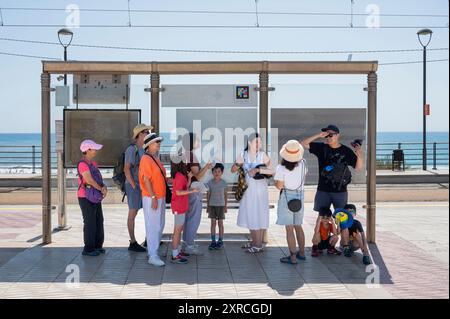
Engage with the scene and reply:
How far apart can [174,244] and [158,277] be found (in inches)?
29.4

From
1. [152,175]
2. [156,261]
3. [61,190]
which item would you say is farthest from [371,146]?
[61,190]

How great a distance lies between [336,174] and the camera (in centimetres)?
775

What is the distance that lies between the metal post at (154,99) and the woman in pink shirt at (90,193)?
1.09m

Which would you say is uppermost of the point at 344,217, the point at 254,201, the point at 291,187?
the point at 291,187

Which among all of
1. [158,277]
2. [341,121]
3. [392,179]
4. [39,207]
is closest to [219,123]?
[341,121]

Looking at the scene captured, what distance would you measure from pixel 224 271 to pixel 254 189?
129 centimetres

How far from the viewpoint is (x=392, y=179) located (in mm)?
21031

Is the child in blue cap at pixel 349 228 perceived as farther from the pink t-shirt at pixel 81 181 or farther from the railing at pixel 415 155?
the railing at pixel 415 155

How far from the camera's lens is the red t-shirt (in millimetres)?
7441

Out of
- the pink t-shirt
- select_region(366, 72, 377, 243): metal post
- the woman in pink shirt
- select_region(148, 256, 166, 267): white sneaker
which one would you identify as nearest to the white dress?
select_region(148, 256, 166, 267): white sneaker

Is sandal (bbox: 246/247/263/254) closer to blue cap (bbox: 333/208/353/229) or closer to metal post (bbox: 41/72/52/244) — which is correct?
blue cap (bbox: 333/208/353/229)

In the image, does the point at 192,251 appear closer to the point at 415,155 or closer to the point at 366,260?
the point at 366,260

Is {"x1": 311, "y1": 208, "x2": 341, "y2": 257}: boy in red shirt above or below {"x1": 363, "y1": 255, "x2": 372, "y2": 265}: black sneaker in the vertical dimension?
above

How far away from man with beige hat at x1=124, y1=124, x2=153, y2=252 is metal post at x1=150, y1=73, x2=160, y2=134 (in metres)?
0.58
